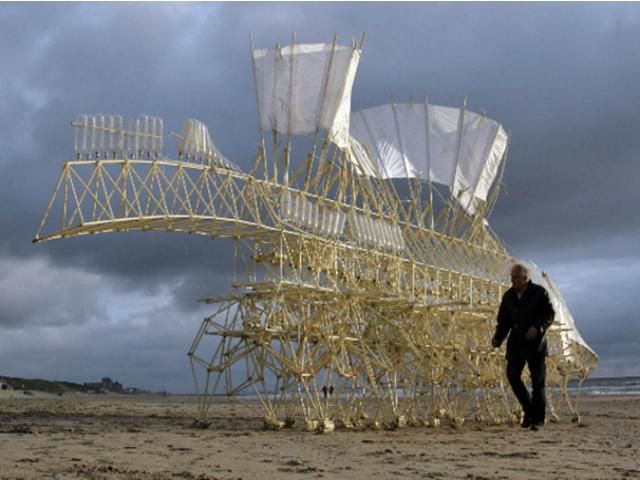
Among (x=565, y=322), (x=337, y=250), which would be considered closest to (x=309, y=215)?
(x=337, y=250)

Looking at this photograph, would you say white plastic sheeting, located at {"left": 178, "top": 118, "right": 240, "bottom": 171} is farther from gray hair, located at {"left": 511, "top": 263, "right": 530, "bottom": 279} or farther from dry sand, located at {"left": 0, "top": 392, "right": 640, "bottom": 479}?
gray hair, located at {"left": 511, "top": 263, "right": 530, "bottom": 279}

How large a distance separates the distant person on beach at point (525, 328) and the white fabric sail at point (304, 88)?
435 inches

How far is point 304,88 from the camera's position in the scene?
19.4 meters

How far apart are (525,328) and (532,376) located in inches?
24.9

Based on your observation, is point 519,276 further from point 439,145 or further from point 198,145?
point 439,145

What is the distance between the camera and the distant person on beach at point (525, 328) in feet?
27.5

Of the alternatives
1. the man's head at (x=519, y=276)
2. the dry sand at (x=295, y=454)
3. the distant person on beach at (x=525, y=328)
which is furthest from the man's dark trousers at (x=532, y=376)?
the dry sand at (x=295, y=454)

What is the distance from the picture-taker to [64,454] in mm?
A: 11109

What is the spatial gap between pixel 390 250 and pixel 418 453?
29.9 ft

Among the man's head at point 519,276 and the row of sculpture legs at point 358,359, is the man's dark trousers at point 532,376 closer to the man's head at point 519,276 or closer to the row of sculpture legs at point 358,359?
the man's head at point 519,276

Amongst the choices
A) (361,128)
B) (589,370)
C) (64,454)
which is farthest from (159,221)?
→ (589,370)

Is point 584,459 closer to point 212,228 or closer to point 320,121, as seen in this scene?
point 212,228

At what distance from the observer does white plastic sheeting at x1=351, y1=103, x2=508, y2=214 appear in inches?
974

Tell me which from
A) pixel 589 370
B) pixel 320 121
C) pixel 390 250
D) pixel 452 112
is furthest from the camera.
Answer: pixel 589 370
